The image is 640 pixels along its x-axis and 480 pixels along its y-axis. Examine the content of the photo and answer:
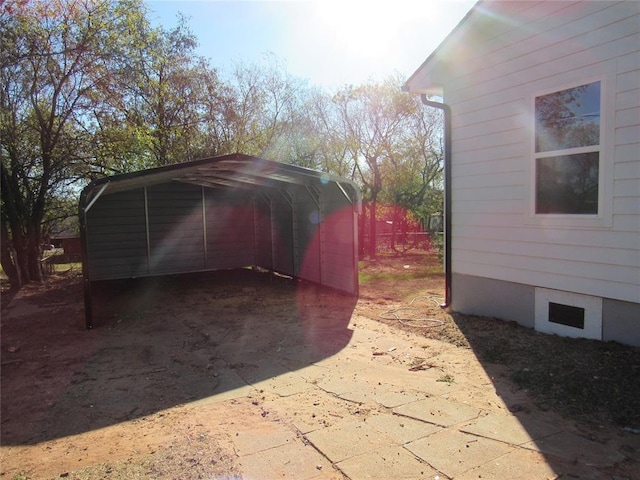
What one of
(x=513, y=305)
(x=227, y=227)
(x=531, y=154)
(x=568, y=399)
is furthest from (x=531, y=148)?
(x=227, y=227)

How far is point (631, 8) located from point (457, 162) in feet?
7.48

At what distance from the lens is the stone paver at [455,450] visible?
7.38 ft

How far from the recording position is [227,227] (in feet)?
36.2

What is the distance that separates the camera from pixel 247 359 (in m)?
4.28

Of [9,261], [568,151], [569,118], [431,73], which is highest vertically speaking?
[431,73]

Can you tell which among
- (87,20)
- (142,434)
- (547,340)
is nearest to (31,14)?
(87,20)

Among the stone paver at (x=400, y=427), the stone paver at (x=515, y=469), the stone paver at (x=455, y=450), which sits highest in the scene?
the stone paver at (x=515, y=469)

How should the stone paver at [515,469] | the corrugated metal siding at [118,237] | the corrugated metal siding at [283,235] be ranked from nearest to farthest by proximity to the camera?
the stone paver at [515,469] → the corrugated metal siding at [283,235] → the corrugated metal siding at [118,237]

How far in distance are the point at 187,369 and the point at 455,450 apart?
2650mm

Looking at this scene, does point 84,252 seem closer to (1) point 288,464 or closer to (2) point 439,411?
(1) point 288,464

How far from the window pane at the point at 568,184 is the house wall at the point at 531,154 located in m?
0.12

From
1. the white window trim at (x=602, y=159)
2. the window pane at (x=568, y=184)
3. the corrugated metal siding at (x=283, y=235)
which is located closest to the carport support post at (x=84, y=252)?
the corrugated metal siding at (x=283, y=235)

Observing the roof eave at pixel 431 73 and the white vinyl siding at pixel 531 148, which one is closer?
the white vinyl siding at pixel 531 148

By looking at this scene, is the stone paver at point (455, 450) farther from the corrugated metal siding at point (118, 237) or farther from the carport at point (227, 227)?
the corrugated metal siding at point (118, 237)
